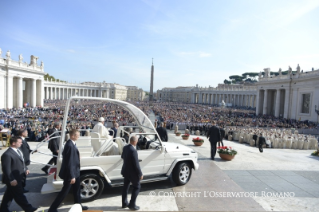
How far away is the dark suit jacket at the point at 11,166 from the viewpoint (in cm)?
356

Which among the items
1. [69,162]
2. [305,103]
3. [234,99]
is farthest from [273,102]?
[69,162]

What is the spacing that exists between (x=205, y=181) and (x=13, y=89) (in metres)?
44.7

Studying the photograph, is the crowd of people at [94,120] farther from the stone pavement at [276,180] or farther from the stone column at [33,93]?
the stone column at [33,93]

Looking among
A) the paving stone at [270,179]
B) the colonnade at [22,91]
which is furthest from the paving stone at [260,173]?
the colonnade at [22,91]

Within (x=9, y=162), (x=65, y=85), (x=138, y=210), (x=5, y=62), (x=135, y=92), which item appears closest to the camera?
(x=9, y=162)

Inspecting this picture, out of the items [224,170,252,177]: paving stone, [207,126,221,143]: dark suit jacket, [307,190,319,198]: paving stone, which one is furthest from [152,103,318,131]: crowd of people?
[307,190,319,198]: paving stone

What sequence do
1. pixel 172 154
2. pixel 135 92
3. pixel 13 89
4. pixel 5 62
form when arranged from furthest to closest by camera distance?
1. pixel 135 92
2. pixel 13 89
3. pixel 5 62
4. pixel 172 154

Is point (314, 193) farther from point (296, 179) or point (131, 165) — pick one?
point (131, 165)

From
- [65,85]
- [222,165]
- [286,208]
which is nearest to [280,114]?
[222,165]

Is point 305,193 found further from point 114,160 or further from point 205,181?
point 114,160

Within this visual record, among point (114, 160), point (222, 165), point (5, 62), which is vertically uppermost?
point (5, 62)

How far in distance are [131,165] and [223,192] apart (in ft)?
8.86

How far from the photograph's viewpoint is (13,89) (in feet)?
128

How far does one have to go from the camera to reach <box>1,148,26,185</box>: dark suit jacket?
3.56 m
